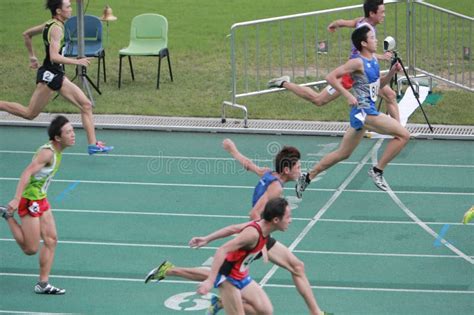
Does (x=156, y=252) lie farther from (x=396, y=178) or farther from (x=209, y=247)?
(x=396, y=178)

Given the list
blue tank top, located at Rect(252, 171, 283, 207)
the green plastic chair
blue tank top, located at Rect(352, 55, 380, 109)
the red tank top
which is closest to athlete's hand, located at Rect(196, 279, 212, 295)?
the red tank top

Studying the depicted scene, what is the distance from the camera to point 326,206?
1497 cm

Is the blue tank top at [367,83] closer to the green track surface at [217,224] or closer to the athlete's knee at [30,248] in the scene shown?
the green track surface at [217,224]

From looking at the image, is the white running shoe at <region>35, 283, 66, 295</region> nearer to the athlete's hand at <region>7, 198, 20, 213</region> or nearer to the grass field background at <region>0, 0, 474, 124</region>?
the athlete's hand at <region>7, 198, 20, 213</region>

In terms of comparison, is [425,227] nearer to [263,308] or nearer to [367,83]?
[367,83]

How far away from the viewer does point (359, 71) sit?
46.1ft

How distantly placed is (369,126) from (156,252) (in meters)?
2.90

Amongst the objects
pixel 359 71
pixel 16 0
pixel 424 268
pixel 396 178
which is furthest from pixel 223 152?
pixel 16 0

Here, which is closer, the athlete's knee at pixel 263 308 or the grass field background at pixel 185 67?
the athlete's knee at pixel 263 308

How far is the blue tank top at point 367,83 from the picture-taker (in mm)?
14078

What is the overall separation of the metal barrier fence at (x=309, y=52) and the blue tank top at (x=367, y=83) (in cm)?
406

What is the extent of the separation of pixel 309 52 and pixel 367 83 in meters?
8.08

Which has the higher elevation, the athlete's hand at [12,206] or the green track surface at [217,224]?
the athlete's hand at [12,206]

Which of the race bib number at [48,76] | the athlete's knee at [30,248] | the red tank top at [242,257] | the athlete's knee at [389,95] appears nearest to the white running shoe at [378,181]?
the athlete's knee at [389,95]
